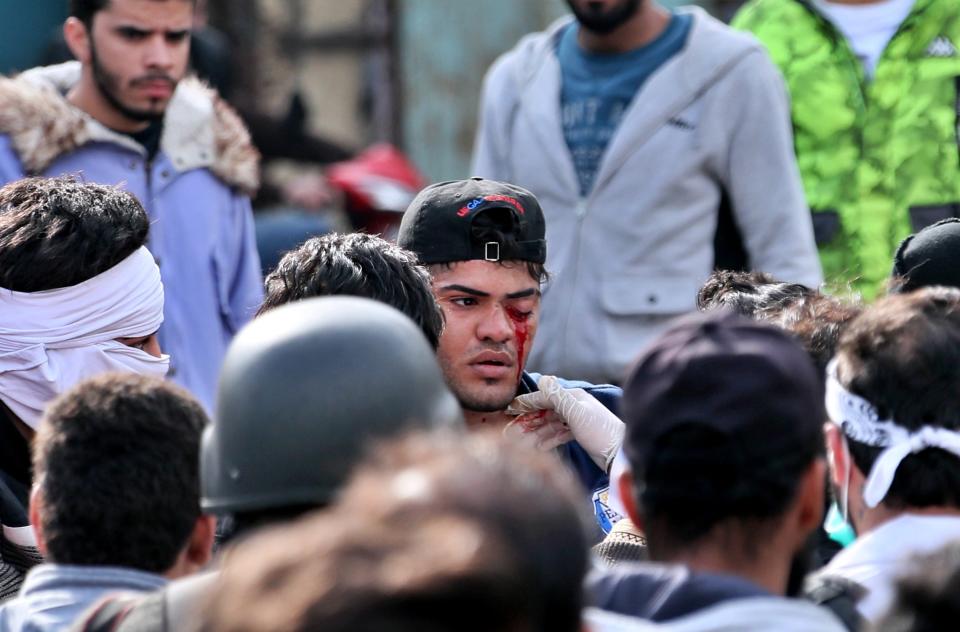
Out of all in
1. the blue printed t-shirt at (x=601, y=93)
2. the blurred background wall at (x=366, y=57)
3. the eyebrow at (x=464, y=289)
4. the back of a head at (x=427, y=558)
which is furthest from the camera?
the blurred background wall at (x=366, y=57)

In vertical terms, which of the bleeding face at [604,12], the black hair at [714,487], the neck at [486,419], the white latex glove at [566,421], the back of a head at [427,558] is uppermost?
the back of a head at [427,558]

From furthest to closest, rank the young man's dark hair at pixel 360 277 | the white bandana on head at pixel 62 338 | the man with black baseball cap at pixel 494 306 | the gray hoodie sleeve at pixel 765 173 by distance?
1. the gray hoodie sleeve at pixel 765 173
2. the man with black baseball cap at pixel 494 306
3. the white bandana on head at pixel 62 338
4. the young man's dark hair at pixel 360 277

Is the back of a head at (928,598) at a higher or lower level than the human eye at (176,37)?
higher

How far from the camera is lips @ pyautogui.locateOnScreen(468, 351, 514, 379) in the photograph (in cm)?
443

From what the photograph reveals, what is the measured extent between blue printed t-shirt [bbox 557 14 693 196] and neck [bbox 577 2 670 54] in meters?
0.02

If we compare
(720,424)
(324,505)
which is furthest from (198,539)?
(720,424)

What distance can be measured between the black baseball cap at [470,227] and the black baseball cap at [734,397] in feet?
6.64

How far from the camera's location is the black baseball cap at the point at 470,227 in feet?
14.8

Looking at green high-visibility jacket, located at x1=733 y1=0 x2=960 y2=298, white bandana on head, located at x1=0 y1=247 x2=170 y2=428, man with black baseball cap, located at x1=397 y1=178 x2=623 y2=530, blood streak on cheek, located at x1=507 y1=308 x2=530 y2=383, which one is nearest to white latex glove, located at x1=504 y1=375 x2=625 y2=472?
man with black baseball cap, located at x1=397 y1=178 x2=623 y2=530

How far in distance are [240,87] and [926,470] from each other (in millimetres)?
8272

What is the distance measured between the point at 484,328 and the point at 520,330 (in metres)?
0.14

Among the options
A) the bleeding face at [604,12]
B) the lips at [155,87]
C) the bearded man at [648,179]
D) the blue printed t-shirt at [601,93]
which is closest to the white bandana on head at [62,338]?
the lips at [155,87]

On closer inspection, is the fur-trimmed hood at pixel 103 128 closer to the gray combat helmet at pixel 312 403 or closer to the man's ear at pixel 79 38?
the man's ear at pixel 79 38

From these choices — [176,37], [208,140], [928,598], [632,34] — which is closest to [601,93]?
[632,34]
